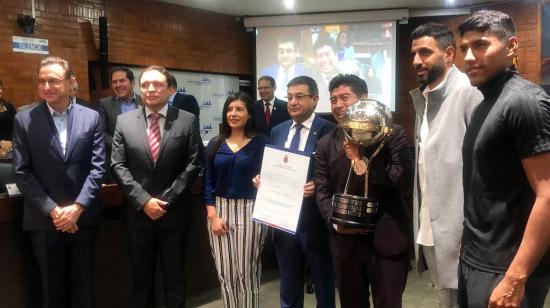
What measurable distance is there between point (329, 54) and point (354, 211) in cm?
533

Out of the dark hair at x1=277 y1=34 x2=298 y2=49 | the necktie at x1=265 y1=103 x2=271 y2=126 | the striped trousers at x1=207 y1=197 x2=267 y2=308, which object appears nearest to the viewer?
the striped trousers at x1=207 y1=197 x2=267 y2=308

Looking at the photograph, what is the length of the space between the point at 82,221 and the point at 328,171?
136cm

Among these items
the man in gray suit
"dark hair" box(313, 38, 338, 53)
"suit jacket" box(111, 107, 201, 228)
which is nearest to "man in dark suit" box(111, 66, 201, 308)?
"suit jacket" box(111, 107, 201, 228)

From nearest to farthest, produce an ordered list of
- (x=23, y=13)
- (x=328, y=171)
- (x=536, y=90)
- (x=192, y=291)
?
(x=536, y=90) < (x=328, y=171) < (x=192, y=291) < (x=23, y=13)

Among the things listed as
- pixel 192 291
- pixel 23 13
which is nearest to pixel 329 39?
pixel 23 13

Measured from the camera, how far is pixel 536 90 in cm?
141

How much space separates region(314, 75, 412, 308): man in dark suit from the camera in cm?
204

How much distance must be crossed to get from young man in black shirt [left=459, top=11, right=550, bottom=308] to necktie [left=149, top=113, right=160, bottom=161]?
1.70m

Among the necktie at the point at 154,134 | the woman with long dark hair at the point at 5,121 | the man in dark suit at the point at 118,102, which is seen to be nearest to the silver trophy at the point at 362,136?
the necktie at the point at 154,134

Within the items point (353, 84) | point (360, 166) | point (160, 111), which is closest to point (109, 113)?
point (160, 111)

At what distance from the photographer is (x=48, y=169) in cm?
252

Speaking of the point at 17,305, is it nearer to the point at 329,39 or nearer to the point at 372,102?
the point at 372,102

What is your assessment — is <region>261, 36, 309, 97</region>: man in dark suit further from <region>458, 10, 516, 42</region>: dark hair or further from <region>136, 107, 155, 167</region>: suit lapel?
<region>458, 10, 516, 42</region>: dark hair

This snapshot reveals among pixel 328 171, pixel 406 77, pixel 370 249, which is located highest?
pixel 406 77
